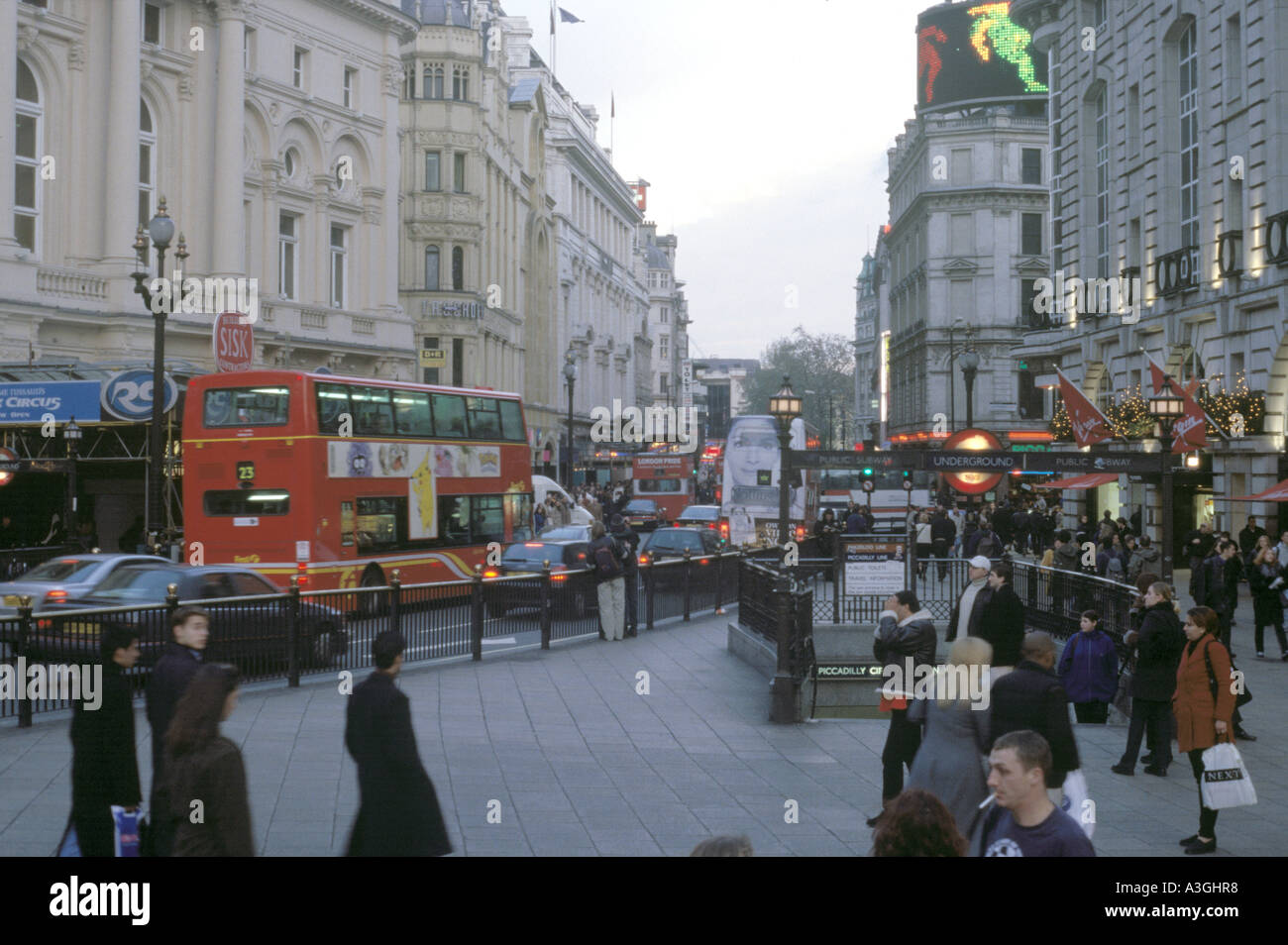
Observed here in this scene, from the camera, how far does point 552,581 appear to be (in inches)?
845

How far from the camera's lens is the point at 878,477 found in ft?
194

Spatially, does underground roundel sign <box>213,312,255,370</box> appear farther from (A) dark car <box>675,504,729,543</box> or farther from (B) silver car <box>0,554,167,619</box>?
(A) dark car <box>675,504,729,543</box>

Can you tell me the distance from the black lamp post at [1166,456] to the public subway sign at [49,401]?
2041 cm

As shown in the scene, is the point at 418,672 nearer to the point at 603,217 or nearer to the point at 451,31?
the point at 451,31

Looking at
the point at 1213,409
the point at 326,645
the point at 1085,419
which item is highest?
the point at 1213,409

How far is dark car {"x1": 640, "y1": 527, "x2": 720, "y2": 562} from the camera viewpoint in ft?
101

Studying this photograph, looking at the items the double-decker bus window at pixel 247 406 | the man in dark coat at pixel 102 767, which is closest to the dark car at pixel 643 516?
the double-decker bus window at pixel 247 406

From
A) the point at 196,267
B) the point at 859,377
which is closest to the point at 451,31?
the point at 196,267

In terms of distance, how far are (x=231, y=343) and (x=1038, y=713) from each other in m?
26.0

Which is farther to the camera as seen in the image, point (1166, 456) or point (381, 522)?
point (381, 522)

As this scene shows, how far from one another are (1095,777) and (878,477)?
4719 cm

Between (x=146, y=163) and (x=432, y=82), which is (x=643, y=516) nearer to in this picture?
(x=432, y=82)

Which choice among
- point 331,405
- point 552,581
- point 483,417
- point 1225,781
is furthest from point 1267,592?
point 483,417

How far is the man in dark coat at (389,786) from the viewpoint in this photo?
7.07 m
